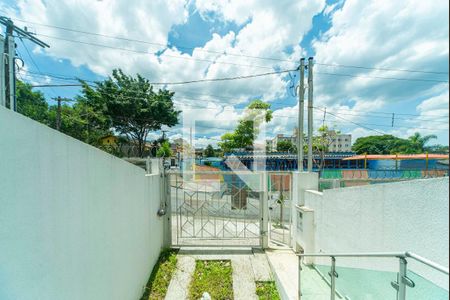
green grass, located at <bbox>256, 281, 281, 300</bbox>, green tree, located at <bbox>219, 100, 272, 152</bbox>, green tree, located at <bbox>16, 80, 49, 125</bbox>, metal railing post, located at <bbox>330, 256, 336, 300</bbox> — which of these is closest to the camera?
metal railing post, located at <bbox>330, 256, 336, 300</bbox>

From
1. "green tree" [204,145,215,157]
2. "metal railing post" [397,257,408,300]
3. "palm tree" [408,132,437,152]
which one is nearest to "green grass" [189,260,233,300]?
"metal railing post" [397,257,408,300]

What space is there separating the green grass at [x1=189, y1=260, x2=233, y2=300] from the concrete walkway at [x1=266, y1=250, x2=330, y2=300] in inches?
34.3

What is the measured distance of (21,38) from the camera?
3.89 meters

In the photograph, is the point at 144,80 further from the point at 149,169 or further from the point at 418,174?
the point at 418,174

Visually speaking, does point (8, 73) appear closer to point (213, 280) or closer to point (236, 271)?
point (213, 280)

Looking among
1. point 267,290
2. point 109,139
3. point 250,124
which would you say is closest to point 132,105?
point 109,139

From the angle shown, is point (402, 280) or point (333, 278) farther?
point (333, 278)

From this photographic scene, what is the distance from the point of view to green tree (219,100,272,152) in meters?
12.0

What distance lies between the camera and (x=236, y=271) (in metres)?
3.80

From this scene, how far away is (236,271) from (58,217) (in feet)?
11.0

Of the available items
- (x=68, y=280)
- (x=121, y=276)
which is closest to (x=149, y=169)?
(x=121, y=276)

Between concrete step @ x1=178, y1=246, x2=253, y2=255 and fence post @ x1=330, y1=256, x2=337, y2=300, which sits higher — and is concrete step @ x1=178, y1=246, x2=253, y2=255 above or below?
below

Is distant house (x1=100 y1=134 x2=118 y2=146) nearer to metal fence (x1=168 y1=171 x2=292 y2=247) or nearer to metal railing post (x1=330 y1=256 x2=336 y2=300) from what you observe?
metal fence (x1=168 y1=171 x2=292 y2=247)

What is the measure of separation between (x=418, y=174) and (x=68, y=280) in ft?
50.2
